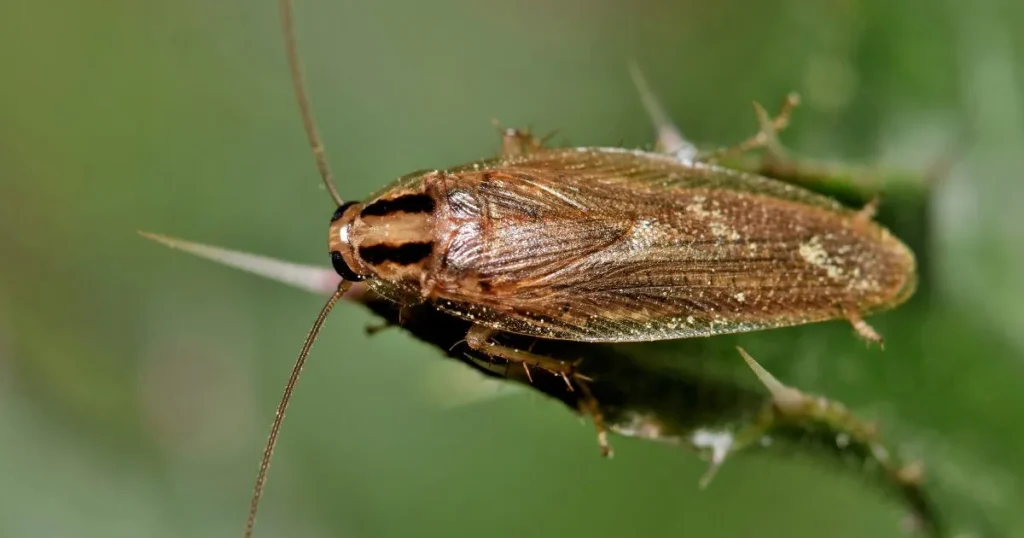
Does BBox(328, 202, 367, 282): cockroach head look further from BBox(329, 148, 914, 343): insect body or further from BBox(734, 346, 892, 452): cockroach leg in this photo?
BBox(734, 346, 892, 452): cockroach leg

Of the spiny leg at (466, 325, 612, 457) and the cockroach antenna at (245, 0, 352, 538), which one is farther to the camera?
the cockroach antenna at (245, 0, 352, 538)

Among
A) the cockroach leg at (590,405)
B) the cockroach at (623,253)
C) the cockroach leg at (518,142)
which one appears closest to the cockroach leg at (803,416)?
the cockroach leg at (590,405)

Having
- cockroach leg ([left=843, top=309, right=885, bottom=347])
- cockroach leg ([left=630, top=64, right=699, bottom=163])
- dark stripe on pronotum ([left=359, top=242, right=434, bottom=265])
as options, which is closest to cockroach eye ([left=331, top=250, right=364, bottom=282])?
dark stripe on pronotum ([left=359, top=242, right=434, bottom=265])

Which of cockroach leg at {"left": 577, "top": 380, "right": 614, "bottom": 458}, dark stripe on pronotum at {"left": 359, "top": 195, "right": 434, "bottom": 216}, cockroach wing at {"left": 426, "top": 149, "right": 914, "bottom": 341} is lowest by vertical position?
cockroach leg at {"left": 577, "top": 380, "right": 614, "bottom": 458}

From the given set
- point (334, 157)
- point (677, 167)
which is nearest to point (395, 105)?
point (334, 157)

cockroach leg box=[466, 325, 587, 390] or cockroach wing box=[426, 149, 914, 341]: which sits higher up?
cockroach wing box=[426, 149, 914, 341]

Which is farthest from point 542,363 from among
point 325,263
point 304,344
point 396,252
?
point 325,263

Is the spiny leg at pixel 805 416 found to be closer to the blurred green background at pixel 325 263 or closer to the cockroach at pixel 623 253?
the blurred green background at pixel 325 263

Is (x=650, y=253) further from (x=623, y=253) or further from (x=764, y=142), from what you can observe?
(x=764, y=142)

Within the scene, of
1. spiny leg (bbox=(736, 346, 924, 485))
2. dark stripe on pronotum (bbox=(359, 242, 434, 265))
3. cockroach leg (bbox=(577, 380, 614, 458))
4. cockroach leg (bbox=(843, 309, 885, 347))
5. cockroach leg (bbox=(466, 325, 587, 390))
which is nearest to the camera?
spiny leg (bbox=(736, 346, 924, 485))
